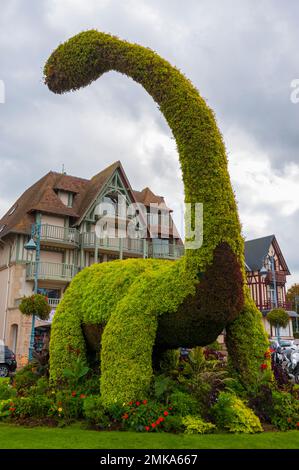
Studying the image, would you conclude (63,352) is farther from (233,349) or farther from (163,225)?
(163,225)

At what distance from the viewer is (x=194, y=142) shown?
767cm

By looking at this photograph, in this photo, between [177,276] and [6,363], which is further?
[6,363]

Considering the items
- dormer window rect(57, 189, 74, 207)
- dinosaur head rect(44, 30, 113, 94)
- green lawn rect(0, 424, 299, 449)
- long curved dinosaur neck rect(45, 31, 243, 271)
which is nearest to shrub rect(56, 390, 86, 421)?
green lawn rect(0, 424, 299, 449)

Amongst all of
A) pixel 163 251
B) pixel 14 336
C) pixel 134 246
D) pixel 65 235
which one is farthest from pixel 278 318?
pixel 14 336

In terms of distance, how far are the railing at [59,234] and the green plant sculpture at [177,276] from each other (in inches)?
738

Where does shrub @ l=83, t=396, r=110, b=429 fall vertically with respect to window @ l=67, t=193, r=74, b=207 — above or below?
below

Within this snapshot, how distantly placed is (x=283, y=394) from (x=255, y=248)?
39641 mm

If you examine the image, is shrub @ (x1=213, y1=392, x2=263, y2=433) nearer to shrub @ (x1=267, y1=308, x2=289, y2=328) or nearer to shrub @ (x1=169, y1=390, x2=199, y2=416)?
shrub @ (x1=169, y1=390, x2=199, y2=416)

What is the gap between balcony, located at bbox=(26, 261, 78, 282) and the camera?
26703mm

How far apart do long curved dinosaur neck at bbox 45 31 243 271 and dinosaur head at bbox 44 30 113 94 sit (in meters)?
0.26

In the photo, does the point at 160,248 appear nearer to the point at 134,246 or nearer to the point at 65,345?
the point at 134,246

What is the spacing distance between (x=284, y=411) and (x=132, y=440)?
9.38ft
